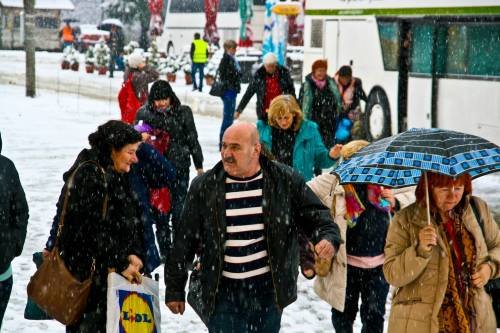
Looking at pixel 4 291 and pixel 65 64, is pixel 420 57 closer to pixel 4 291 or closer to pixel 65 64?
pixel 4 291

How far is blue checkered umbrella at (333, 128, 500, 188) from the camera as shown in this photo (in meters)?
4.72

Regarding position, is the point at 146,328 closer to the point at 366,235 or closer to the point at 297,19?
the point at 366,235

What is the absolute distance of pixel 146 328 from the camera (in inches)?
204

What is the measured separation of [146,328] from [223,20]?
39.9 metres

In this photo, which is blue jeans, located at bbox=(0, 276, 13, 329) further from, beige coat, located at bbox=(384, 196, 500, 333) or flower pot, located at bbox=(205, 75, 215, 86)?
flower pot, located at bbox=(205, 75, 215, 86)

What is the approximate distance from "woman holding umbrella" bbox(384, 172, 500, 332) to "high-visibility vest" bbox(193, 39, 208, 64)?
→ 28.4 meters

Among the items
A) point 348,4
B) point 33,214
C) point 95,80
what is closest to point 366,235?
point 33,214

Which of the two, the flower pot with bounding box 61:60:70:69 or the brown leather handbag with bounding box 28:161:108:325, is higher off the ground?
the flower pot with bounding box 61:60:70:69

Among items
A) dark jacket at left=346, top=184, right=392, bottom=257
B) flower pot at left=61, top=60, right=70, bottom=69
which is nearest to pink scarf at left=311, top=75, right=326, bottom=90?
dark jacket at left=346, top=184, right=392, bottom=257

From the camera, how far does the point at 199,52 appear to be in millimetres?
33062

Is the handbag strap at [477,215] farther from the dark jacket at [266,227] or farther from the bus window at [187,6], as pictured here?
the bus window at [187,6]

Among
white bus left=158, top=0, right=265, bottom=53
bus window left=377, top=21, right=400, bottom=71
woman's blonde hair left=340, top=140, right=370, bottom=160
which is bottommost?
woman's blonde hair left=340, top=140, right=370, bottom=160

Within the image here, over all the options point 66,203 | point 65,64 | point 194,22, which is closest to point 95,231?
point 66,203

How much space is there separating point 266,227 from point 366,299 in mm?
1794
